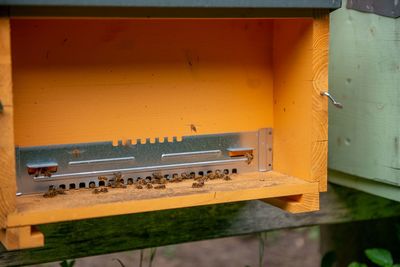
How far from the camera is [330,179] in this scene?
6.72 ft

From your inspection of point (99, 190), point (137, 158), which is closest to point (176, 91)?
point (137, 158)

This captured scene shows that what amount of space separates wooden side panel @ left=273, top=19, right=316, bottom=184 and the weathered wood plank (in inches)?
9.6

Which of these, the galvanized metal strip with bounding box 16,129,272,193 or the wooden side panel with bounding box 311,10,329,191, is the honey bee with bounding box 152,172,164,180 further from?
the wooden side panel with bounding box 311,10,329,191

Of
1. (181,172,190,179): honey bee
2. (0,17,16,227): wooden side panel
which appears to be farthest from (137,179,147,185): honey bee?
(0,17,16,227): wooden side panel

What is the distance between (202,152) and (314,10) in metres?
0.43

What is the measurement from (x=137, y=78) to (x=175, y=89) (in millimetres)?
100

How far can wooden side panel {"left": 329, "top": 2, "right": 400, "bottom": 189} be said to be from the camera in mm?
1733

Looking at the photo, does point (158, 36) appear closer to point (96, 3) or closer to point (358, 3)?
point (96, 3)

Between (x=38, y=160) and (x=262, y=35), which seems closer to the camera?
(x=38, y=160)

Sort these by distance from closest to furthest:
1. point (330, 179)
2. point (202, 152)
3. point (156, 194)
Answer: point (156, 194)
point (202, 152)
point (330, 179)

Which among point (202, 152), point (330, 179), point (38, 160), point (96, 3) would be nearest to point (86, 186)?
point (38, 160)

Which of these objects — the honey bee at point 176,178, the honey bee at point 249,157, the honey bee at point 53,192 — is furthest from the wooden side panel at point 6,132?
the honey bee at point 249,157

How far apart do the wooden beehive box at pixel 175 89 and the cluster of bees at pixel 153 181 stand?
0.03 meters

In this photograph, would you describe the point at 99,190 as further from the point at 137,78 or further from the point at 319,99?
the point at 319,99
